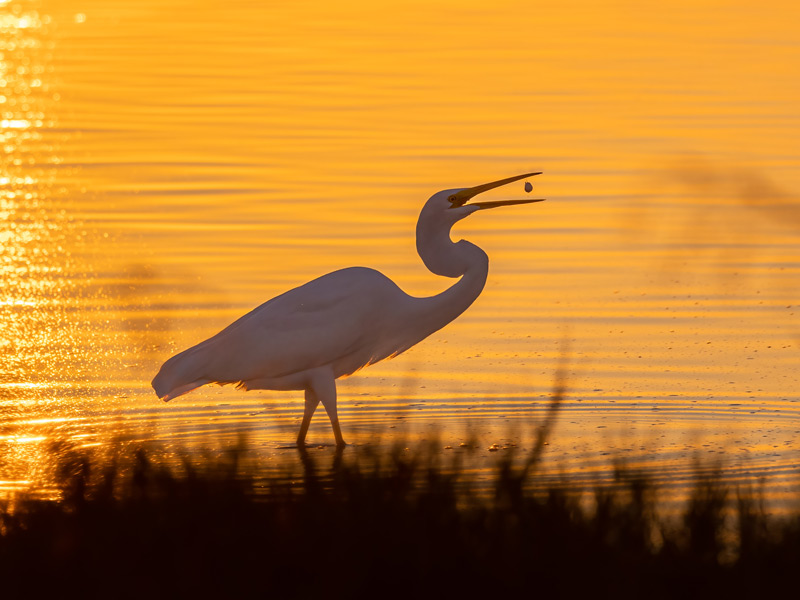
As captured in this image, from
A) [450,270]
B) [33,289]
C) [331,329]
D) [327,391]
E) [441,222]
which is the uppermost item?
[441,222]

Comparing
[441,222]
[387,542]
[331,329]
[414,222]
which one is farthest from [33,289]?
[387,542]

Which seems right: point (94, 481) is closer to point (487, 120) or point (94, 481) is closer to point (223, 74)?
point (487, 120)

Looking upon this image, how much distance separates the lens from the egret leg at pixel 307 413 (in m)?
8.55

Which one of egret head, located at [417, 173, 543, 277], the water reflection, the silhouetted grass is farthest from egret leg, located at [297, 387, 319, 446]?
the silhouetted grass

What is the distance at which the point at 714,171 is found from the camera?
5.01 meters

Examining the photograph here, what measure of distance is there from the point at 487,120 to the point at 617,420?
9179 mm

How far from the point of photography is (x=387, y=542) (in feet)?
17.4

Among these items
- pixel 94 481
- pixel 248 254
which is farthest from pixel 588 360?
pixel 94 481

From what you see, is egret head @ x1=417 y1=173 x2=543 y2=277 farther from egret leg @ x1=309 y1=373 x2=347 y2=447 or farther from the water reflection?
the water reflection

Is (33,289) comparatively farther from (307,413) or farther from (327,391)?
(327,391)

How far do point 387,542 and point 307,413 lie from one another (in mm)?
3315

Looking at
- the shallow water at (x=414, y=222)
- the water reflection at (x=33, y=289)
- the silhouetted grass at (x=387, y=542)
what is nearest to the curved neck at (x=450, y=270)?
the shallow water at (x=414, y=222)

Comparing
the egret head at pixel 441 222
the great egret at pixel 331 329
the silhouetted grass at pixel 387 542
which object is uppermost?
the egret head at pixel 441 222

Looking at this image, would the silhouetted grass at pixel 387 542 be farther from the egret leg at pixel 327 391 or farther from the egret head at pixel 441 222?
the egret head at pixel 441 222
